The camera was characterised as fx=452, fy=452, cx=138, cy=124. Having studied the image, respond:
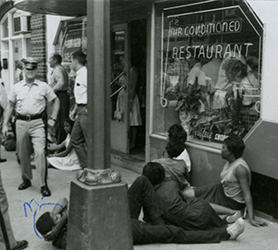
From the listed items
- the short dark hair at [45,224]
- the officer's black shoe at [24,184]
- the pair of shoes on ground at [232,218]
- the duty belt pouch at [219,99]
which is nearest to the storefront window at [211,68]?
the duty belt pouch at [219,99]

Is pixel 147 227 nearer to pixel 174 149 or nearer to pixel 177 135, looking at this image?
pixel 174 149

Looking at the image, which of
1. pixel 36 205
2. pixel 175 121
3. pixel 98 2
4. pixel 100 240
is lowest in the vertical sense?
pixel 36 205

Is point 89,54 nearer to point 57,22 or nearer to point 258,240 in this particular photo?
point 258,240

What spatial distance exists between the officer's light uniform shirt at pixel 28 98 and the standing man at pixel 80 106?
0.84 metres

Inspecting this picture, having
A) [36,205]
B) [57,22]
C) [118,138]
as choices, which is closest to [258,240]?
[36,205]

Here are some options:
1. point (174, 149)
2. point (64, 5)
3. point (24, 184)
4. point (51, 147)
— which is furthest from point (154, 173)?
point (64, 5)

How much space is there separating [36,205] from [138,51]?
11.5 ft

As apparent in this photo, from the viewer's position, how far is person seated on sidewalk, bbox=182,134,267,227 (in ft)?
16.3

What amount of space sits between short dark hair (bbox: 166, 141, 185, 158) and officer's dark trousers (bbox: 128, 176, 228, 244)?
0.95 meters

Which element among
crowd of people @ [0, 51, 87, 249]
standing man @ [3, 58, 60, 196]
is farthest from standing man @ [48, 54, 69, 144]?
standing man @ [3, 58, 60, 196]

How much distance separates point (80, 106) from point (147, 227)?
317cm

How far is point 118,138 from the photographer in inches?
327

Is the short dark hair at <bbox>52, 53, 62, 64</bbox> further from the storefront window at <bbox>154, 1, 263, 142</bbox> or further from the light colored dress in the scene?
the storefront window at <bbox>154, 1, 263, 142</bbox>

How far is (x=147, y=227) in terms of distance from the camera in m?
4.43
